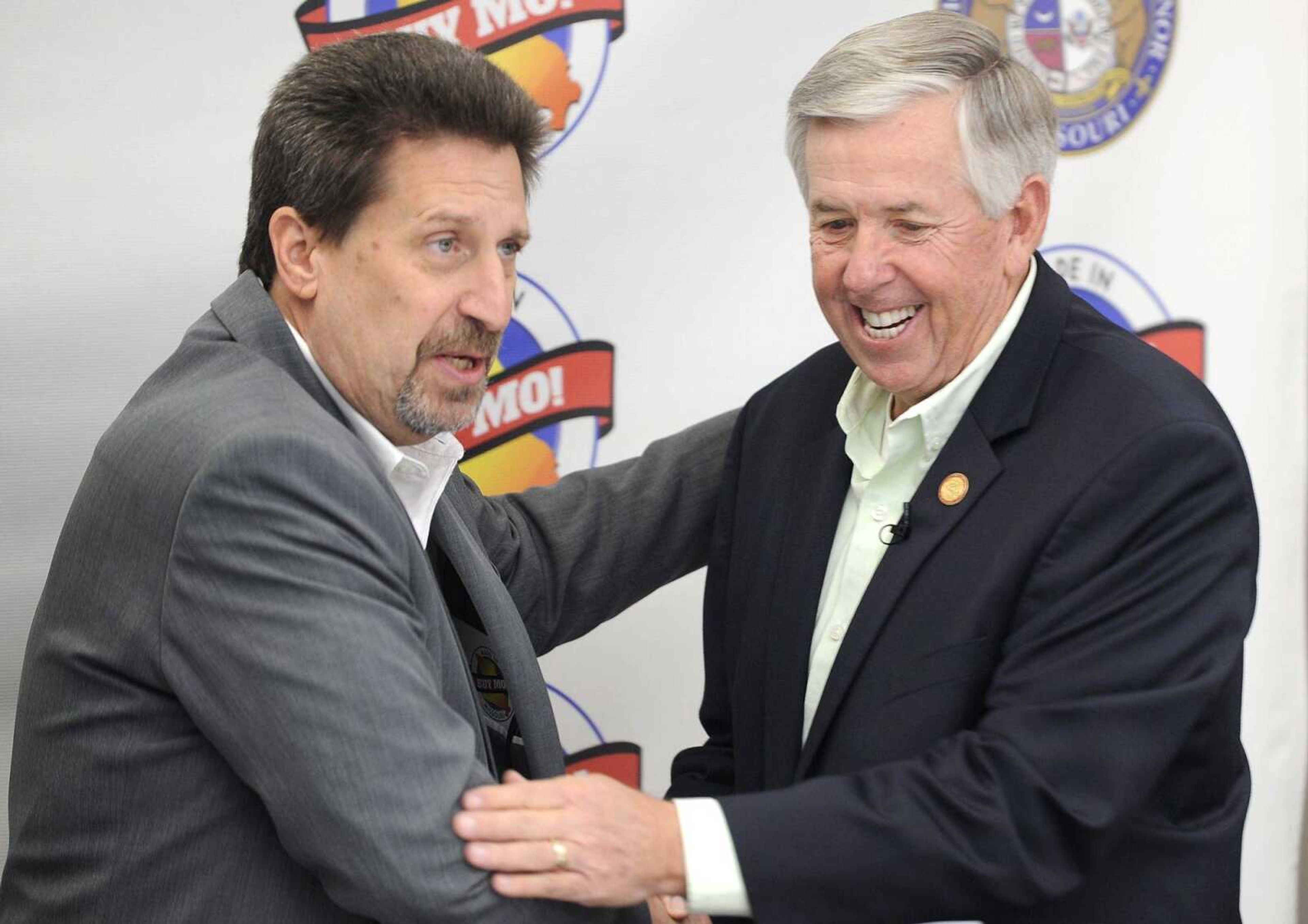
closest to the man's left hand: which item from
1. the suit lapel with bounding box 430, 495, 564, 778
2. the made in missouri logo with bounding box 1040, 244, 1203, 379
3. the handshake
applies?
the handshake

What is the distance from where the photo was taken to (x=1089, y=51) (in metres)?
2.38

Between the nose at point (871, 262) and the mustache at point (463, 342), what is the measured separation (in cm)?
44

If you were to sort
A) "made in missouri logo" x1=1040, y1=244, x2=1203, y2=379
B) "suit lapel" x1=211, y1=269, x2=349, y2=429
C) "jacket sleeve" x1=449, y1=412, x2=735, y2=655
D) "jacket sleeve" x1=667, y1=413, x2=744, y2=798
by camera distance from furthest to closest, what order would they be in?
1. "made in missouri logo" x1=1040, y1=244, x2=1203, y2=379
2. "jacket sleeve" x1=449, y1=412, x2=735, y2=655
3. "jacket sleeve" x1=667, y1=413, x2=744, y2=798
4. "suit lapel" x1=211, y1=269, x2=349, y2=429

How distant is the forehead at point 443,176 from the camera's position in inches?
63.7

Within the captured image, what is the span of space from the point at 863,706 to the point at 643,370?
91cm

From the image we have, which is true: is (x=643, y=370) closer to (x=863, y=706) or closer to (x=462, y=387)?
(x=462, y=387)

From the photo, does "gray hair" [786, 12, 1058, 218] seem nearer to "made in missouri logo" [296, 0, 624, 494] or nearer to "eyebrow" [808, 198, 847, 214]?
"eyebrow" [808, 198, 847, 214]

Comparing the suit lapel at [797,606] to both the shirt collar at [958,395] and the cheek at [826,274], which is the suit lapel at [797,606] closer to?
the shirt collar at [958,395]

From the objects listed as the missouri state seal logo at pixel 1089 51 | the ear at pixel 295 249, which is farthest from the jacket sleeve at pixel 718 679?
the missouri state seal logo at pixel 1089 51

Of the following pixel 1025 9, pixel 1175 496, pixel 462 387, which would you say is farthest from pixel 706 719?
pixel 1025 9

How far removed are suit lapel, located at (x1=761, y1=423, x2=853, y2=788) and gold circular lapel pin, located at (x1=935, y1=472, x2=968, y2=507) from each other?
0.63ft

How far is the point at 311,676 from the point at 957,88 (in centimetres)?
96

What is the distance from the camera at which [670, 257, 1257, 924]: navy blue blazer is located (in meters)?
1.50

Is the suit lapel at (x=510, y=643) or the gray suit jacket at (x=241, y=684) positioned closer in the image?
the gray suit jacket at (x=241, y=684)
